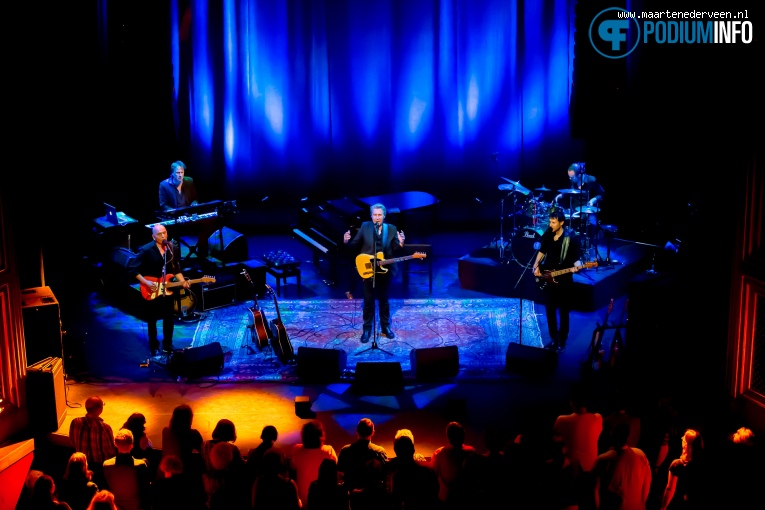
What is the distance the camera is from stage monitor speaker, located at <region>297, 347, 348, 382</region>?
34.4 feet

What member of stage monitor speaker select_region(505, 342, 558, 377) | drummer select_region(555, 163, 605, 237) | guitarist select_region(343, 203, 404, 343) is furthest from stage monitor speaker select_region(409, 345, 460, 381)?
drummer select_region(555, 163, 605, 237)

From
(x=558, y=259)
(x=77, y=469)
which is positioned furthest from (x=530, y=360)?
(x=77, y=469)

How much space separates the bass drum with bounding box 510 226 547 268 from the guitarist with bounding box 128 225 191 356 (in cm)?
495

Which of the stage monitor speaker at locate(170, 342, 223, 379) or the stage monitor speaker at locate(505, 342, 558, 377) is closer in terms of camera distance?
the stage monitor speaker at locate(505, 342, 558, 377)

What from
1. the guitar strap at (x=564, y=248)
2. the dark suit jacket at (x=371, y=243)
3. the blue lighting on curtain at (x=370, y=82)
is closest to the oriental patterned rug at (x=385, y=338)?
the guitar strap at (x=564, y=248)

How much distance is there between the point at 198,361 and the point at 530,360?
12.3 feet

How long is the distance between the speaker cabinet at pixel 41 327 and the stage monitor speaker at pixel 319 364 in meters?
2.60

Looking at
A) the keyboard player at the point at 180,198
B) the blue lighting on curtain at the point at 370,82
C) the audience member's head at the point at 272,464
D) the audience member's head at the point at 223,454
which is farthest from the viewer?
the blue lighting on curtain at the point at 370,82

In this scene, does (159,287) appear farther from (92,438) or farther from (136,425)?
(136,425)

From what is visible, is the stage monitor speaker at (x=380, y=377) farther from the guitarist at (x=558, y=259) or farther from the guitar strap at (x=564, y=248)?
the guitar strap at (x=564, y=248)

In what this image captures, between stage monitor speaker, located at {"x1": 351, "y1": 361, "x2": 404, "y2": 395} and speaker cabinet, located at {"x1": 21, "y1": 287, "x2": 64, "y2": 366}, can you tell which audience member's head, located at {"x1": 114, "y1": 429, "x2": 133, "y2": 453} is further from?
stage monitor speaker, located at {"x1": 351, "y1": 361, "x2": 404, "y2": 395}

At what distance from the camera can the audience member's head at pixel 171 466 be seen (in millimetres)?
6828

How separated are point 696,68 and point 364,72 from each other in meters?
8.76

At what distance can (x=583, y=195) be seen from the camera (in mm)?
14812
